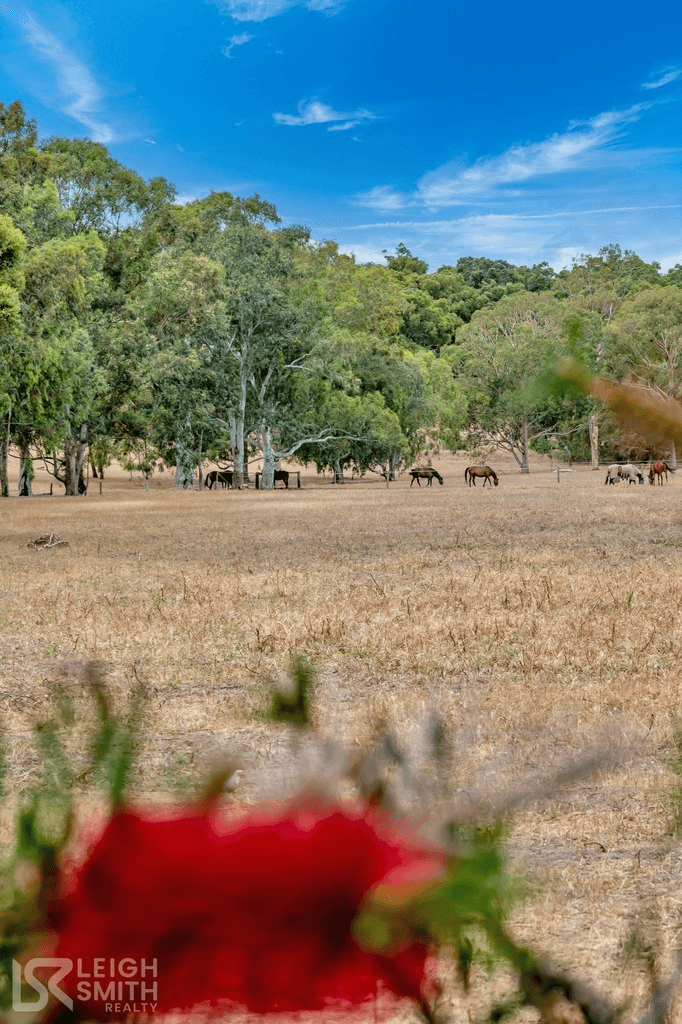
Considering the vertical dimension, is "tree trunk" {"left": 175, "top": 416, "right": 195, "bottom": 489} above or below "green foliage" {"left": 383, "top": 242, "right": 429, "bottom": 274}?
below

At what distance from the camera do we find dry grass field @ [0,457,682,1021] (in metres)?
0.40

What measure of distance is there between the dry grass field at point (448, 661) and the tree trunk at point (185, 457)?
56.6ft

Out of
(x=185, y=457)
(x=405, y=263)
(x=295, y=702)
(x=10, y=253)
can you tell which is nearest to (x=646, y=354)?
(x=295, y=702)

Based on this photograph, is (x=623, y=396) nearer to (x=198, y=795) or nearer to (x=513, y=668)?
(x=198, y=795)

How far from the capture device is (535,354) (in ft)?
1.55

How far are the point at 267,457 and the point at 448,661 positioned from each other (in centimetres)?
2965

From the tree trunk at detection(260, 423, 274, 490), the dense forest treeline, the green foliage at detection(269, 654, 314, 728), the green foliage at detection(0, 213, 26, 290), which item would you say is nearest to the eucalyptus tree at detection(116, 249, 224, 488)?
the dense forest treeline

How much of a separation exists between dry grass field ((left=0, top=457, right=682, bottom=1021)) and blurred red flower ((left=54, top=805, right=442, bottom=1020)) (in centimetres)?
3

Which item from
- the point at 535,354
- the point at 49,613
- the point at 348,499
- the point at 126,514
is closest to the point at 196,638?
the point at 49,613

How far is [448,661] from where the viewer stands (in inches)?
215

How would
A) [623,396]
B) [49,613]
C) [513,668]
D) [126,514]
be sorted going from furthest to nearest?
[126,514], [49,613], [513,668], [623,396]

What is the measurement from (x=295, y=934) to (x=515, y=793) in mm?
99

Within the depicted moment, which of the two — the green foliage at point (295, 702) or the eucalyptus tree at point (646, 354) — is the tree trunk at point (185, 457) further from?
the green foliage at point (295, 702)

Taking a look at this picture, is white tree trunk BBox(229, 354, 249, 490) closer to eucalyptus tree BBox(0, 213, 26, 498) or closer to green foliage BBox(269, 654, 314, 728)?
eucalyptus tree BBox(0, 213, 26, 498)
